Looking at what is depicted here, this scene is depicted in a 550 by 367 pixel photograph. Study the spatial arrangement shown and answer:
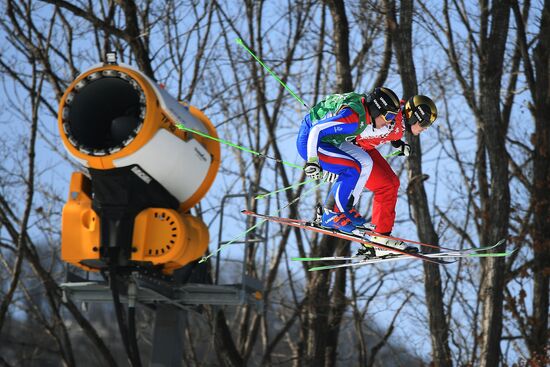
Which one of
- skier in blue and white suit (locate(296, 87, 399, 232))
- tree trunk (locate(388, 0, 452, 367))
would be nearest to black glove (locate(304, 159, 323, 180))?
skier in blue and white suit (locate(296, 87, 399, 232))

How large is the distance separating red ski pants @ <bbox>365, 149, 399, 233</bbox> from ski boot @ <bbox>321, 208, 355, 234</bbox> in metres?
0.35

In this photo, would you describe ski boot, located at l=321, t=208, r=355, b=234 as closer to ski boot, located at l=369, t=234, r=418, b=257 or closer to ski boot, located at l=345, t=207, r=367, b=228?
ski boot, located at l=345, t=207, r=367, b=228

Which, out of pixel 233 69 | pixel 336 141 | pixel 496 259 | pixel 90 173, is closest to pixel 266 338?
pixel 233 69

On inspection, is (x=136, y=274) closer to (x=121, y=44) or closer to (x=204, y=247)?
(x=204, y=247)

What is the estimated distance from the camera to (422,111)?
761 cm

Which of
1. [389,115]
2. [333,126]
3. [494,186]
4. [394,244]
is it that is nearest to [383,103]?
[389,115]

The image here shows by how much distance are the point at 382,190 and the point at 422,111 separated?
3.39ft

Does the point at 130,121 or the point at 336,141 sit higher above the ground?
the point at 130,121

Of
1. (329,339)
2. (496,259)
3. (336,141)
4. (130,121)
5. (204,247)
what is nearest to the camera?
(336,141)

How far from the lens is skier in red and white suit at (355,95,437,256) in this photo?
772 cm

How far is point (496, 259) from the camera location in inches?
489

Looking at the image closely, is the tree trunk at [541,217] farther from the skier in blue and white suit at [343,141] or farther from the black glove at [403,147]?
the skier in blue and white suit at [343,141]

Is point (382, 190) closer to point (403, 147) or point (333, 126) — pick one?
point (403, 147)

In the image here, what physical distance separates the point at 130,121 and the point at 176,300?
2484 millimetres
